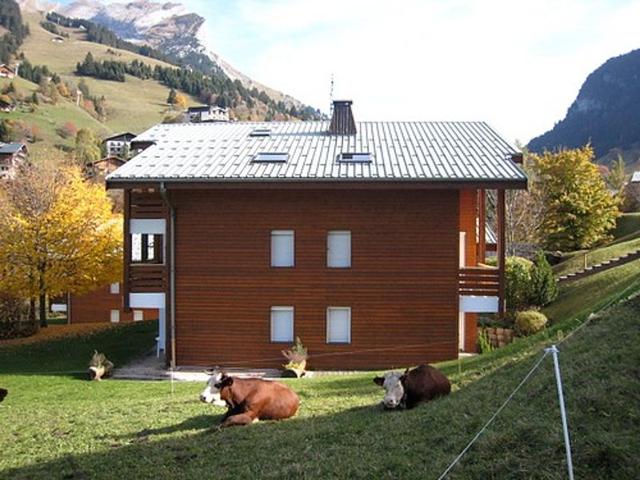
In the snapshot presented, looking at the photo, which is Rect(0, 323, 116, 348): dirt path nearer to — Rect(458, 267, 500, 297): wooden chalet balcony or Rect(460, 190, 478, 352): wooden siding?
Rect(460, 190, 478, 352): wooden siding

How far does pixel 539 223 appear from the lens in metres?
40.8

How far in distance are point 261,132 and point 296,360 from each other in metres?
8.52

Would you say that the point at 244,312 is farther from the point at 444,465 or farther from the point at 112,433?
the point at 444,465

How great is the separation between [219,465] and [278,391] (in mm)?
2538

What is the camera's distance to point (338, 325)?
18.2 meters

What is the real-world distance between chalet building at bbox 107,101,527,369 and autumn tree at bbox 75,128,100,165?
73.9 metres

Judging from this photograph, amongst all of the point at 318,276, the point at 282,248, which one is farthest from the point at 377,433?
the point at 282,248

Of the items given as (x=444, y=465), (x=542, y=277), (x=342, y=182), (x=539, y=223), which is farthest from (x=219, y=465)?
(x=539, y=223)

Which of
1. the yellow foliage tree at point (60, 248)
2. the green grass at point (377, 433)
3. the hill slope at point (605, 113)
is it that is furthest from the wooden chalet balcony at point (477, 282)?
the hill slope at point (605, 113)

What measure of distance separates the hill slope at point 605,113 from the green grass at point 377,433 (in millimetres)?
151340

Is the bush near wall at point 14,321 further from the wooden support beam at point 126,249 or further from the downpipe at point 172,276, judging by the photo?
the downpipe at point 172,276

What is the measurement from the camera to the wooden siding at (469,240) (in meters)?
19.8

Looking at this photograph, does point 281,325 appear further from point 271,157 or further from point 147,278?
point 271,157

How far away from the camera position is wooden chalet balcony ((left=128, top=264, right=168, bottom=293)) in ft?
59.2
